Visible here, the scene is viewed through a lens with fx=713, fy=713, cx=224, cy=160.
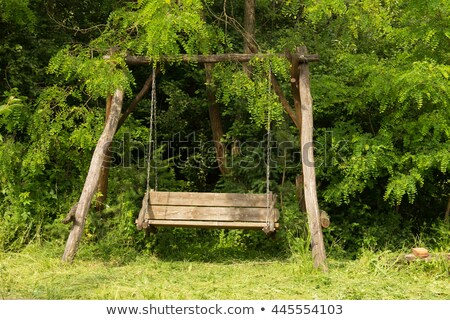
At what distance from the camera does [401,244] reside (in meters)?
10.1

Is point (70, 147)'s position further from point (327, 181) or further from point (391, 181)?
point (391, 181)

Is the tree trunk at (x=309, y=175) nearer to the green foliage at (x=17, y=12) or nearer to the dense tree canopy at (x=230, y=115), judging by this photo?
the dense tree canopy at (x=230, y=115)

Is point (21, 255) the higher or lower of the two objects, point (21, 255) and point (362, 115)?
the lower

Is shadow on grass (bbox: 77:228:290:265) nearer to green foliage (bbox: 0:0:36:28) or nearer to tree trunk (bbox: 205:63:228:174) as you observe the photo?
tree trunk (bbox: 205:63:228:174)

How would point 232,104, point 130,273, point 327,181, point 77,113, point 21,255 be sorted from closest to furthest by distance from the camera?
point 130,273
point 21,255
point 77,113
point 327,181
point 232,104

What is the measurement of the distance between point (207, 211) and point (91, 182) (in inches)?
57.4

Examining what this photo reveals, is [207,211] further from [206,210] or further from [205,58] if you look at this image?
[205,58]

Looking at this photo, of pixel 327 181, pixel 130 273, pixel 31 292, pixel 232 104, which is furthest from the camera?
pixel 232 104

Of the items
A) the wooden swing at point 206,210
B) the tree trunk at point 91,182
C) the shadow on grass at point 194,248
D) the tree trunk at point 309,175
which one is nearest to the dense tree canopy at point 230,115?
the shadow on grass at point 194,248

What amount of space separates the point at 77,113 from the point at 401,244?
4897 millimetres

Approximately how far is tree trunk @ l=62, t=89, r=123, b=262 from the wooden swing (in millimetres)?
516

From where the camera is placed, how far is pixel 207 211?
878 centimetres

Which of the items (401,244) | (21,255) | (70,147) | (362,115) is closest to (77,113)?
(70,147)

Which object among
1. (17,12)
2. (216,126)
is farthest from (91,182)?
(216,126)
